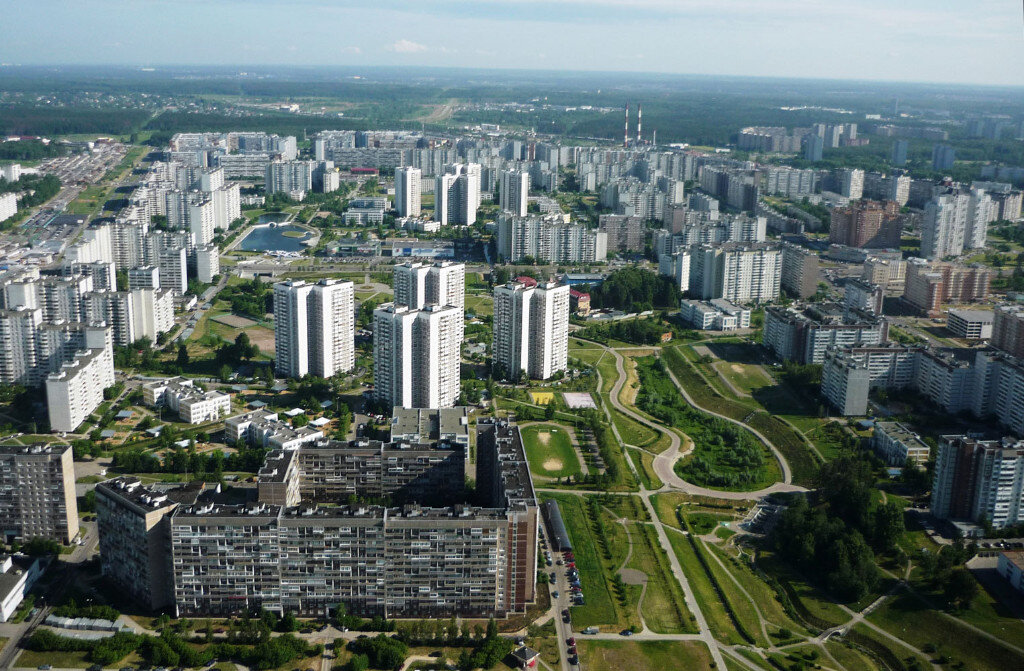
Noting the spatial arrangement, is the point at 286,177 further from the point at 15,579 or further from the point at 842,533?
the point at 842,533

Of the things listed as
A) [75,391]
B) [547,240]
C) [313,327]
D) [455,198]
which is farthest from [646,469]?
[455,198]

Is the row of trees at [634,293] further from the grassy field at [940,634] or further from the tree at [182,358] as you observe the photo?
the grassy field at [940,634]

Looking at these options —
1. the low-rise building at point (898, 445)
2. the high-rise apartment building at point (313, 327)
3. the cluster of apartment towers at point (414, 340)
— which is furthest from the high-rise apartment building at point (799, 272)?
the high-rise apartment building at point (313, 327)

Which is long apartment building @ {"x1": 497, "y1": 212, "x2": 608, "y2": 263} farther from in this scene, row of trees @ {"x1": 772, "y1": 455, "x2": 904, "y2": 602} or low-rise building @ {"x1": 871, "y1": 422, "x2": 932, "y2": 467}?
row of trees @ {"x1": 772, "y1": 455, "x2": 904, "y2": 602}

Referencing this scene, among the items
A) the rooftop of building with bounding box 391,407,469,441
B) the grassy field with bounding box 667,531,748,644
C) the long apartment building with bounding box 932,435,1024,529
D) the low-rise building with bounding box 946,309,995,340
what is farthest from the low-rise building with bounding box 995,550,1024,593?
the low-rise building with bounding box 946,309,995,340

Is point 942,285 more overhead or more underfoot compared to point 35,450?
more overhead

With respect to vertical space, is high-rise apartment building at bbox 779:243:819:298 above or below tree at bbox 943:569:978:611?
above
